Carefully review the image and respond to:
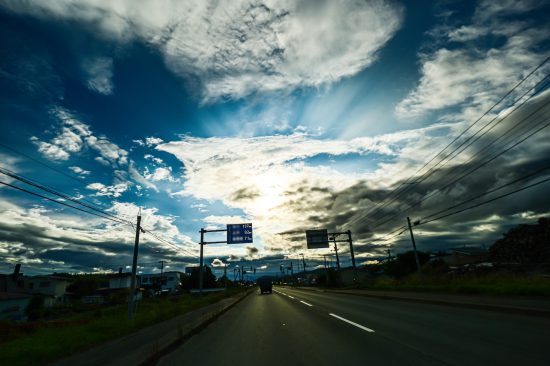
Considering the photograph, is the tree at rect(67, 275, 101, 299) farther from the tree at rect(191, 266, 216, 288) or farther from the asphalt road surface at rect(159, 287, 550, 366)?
the asphalt road surface at rect(159, 287, 550, 366)

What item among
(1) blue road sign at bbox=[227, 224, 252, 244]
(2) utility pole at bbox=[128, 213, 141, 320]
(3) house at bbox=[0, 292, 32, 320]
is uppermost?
(1) blue road sign at bbox=[227, 224, 252, 244]

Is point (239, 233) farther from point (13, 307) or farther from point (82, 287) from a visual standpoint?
point (82, 287)

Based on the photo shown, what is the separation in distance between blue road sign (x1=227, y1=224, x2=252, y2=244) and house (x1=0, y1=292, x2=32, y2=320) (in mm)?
32038

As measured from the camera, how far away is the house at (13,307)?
123ft

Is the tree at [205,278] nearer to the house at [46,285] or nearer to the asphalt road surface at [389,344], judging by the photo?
the house at [46,285]

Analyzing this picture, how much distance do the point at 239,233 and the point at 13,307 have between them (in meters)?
35.8

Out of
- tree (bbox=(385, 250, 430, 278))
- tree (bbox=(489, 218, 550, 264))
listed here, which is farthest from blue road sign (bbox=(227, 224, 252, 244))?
tree (bbox=(385, 250, 430, 278))

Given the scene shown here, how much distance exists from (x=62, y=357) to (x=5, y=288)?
69.5 m

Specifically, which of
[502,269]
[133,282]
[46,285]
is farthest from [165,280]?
[502,269]

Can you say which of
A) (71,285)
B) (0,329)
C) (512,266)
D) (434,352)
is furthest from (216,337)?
(71,285)

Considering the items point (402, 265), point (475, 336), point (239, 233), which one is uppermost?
point (239, 233)

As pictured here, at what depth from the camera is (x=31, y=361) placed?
7043 mm

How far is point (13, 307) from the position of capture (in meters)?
39.4

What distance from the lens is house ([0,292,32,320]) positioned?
37.6 metres
